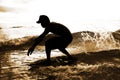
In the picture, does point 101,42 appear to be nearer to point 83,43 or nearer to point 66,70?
point 83,43

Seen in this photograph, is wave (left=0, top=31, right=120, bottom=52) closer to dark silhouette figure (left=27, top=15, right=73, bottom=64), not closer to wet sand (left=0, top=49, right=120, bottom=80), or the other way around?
wet sand (left=0, top=49, right=120, bottom=80)

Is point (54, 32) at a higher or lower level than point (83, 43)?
higher

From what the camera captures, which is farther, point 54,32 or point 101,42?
point 101,42

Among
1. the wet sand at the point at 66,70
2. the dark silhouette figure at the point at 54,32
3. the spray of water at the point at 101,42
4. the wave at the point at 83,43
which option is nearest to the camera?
the wet sand at the point at 66,70

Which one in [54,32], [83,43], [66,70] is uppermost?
[54,32]

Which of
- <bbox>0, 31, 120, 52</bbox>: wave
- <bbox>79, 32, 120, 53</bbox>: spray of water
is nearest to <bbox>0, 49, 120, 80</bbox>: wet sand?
<bbox>79, 32, 120, 53</bbox>: spray of water

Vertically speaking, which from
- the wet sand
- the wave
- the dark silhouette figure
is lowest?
the wave

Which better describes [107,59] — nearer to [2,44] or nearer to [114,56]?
[114,56]

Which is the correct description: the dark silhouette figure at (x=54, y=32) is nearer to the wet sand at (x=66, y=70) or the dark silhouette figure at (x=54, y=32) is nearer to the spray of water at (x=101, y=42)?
the wet sand at (x=66, y=70)

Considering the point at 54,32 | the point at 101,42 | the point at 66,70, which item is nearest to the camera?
the point at 66,70

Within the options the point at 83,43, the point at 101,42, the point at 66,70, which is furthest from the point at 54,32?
the point at 83,43

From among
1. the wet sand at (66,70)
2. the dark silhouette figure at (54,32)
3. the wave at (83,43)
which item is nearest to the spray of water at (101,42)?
the wave at (83,43)

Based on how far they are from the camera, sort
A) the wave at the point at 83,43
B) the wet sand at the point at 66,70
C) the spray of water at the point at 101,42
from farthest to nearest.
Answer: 1. the wave at the point at 83,43
2. the spray of water at the point at 101,42
3. the wet sand at the point at 66,70

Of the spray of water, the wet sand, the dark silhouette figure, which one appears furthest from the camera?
the spray of water
